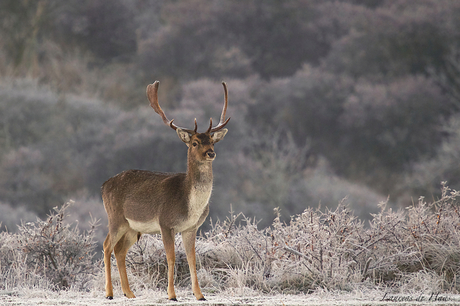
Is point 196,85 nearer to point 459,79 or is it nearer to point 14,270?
point 459,79

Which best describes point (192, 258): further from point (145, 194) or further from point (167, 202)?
point (145, 194)

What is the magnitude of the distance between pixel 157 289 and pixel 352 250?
2178mm

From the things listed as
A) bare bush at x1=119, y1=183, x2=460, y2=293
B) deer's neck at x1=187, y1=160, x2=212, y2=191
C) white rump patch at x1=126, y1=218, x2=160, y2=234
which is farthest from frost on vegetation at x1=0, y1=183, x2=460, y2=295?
deer's neck at x1=187, y1=160, x2=212, y2=191

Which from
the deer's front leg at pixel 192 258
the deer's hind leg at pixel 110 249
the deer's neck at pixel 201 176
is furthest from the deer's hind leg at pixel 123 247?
the deer's neck at pixel 201 176

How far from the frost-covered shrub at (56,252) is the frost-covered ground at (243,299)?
0.98 m

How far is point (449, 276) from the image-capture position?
19.9 feet

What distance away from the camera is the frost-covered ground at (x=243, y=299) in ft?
15.6

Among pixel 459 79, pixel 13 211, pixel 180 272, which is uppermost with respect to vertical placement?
pixel 459 79

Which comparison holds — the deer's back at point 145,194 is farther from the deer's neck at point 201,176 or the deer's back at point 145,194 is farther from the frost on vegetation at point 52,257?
the frost on vegetation at point 52,257

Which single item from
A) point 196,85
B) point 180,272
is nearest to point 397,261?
point 180,272

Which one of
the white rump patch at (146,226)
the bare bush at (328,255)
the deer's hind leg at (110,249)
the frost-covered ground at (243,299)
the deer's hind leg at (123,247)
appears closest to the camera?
the frost-covered ground at (243,299)

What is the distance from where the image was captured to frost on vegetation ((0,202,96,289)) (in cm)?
664

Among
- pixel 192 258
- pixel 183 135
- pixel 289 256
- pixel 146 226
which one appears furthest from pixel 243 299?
pixel 183 135

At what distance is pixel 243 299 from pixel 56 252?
293cm
